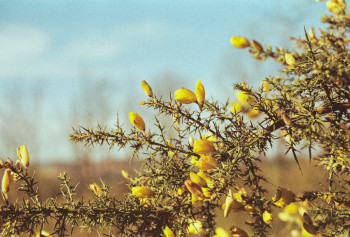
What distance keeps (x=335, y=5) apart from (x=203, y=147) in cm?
48

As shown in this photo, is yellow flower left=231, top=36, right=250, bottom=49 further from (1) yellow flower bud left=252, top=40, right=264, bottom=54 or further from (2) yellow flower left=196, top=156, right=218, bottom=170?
(2) yellow flower left=196, top=156, right=218, bottom=170

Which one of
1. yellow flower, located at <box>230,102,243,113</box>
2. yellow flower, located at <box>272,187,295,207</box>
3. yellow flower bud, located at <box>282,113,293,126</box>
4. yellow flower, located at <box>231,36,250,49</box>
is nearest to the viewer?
yellow flower bud, located at <box>282,113,293,126</box>

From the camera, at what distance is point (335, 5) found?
2.54ft

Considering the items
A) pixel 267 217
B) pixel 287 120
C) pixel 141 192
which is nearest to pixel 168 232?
pixel 141 192

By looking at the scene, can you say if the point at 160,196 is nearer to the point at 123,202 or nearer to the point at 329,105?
the point at 123,202

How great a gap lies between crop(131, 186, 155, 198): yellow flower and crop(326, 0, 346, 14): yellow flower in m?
0.58

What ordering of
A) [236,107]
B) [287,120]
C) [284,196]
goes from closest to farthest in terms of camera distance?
1. [287,120]
2. [284,196]
3. [236,107]

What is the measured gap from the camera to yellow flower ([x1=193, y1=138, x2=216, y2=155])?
0.64 metres

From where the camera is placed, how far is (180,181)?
0.71 meters

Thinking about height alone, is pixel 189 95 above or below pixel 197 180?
above

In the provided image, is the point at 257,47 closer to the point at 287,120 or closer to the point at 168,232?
the point at 287,120

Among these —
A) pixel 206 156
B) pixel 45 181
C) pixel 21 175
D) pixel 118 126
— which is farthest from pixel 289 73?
pixel 45 181

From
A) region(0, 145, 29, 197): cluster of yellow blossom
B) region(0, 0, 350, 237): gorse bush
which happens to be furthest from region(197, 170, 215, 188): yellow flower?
region(0, 145, 29, 197): cluster of yellow blossom

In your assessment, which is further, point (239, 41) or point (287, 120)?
point (239, 41)
